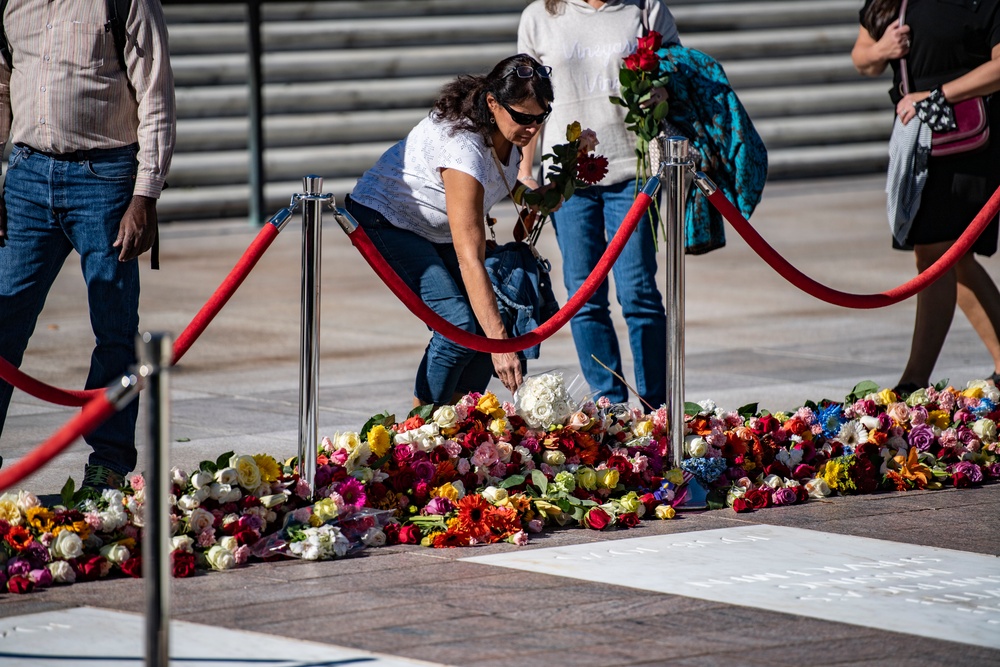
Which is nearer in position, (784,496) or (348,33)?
(784,496)

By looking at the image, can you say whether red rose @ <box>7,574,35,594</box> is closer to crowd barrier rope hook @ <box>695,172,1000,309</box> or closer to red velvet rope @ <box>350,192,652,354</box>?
red velvet rope @ <box>350,192,652,354</box>

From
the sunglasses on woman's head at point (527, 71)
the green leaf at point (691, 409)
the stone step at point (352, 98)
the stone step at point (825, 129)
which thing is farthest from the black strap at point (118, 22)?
the stone step at point (825, 129)

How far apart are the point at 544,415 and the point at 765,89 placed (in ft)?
43.5

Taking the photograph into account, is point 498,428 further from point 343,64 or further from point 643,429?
point 343,64

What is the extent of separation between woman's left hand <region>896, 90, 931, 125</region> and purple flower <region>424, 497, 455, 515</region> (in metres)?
3.00

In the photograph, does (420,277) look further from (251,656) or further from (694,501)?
(251,656)

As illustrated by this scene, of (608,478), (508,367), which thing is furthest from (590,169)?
(608,478)

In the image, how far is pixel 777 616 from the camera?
4.19 m

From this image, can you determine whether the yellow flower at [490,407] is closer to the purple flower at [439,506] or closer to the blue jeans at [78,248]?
the purple flower at [439,506]

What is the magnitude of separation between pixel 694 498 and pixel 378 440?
1.08m

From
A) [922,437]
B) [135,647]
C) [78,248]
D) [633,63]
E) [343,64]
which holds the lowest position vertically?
[135,647]

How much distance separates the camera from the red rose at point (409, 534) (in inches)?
196

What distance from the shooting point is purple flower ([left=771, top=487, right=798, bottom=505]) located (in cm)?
552

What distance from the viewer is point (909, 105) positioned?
Answer: 6.95 metres
